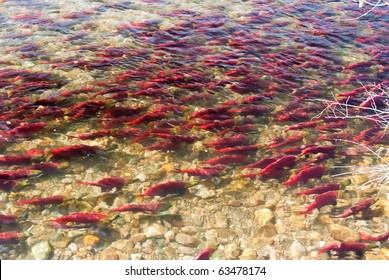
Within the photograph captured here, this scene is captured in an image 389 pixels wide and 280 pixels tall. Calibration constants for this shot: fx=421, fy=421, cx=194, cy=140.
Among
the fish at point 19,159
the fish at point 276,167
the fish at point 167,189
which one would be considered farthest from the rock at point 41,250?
the fish at point 276,167

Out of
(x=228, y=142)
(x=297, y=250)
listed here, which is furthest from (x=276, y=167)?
(x=297, y=250)

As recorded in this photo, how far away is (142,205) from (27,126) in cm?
269

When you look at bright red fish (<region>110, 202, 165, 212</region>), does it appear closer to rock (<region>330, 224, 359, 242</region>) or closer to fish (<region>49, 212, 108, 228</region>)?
fish (<region>49, 212, 108, 228</region>)

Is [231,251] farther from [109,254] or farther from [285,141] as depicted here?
[285,141]

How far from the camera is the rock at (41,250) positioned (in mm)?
4895

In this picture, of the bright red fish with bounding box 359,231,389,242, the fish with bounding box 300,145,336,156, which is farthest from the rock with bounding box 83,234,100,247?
the fish with bounding box 300,145,336,156

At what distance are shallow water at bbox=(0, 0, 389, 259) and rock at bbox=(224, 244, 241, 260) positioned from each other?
0.9 inches

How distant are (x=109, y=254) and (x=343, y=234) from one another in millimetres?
2921

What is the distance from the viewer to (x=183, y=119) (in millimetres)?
7434

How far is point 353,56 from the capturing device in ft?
33.7

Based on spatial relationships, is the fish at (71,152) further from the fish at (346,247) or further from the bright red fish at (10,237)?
the fish at (346,247)

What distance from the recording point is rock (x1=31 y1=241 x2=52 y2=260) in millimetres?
4895
